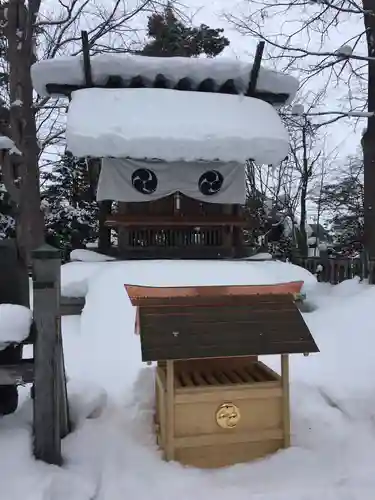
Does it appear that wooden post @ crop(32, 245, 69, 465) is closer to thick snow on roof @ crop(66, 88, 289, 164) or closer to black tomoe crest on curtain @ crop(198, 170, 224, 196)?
thick snow on roof @ crop(66, 88, 289, 164)

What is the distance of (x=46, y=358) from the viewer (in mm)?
3246

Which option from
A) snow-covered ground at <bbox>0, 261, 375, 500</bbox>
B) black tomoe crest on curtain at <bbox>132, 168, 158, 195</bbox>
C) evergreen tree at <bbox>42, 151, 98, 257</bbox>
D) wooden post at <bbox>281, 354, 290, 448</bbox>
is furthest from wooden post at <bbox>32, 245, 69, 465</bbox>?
evergreen tree at <bbox>42, 151, 98, 257</bbox>

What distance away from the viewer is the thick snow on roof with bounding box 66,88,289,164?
9.30 m

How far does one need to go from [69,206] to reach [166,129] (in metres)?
8.77

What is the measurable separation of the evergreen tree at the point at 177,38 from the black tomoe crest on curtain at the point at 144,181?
7880 mm

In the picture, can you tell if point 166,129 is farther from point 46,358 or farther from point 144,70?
point 46,358

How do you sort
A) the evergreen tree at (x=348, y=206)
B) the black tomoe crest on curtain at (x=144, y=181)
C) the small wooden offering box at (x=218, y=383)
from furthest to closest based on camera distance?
the evergreen tree at (x=348, y=206) → the black tomoe crest on curtain at (x=144, y=181) → the small wooden offering box at (x=218, y=383)

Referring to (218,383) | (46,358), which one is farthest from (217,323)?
(46,358)

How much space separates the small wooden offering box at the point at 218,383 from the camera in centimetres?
335

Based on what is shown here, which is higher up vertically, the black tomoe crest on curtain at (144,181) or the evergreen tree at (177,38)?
the evergreen tree at (177,38)

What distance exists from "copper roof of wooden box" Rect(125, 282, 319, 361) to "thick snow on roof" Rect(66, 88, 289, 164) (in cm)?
608

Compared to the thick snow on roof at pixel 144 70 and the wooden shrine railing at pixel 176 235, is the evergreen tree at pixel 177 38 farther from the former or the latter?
the wooden shrine railing at pixel 176 235

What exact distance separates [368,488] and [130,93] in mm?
9034

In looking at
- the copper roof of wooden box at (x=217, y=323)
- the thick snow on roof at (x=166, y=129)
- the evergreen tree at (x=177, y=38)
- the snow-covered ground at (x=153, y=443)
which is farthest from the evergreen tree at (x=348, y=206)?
the copper roof of wooden box at (x=217, y=323)
